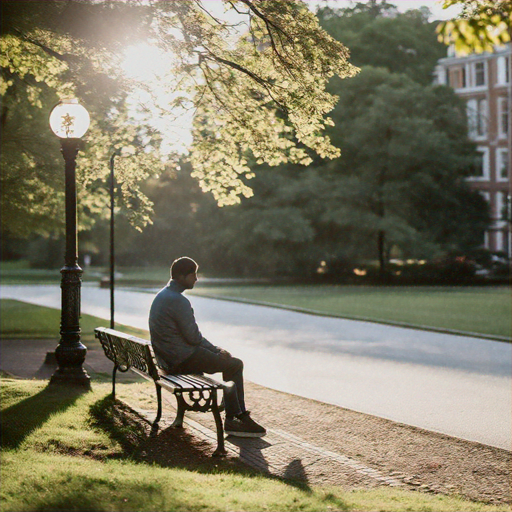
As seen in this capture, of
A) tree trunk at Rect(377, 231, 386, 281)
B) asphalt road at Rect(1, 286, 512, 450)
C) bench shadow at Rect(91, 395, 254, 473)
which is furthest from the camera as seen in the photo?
tree trunk at Rect(377, 231, 386, 281)

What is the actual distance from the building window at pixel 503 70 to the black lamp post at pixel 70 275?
6208 cm

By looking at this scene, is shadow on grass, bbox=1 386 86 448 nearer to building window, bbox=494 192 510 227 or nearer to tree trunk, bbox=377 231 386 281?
tree trunk, bbox=377 231 386 281

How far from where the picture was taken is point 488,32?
4.59m

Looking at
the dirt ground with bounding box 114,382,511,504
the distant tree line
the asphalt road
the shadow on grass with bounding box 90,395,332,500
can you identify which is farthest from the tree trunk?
the shadow on grass with bounding box 90,395,332,500

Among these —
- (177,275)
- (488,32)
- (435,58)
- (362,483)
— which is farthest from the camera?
(435,58)

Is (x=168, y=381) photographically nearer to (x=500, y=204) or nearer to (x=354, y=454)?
(x=354, y=454)

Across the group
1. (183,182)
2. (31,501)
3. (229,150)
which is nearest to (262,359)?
(229,150)

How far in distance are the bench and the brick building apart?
59.9 metres

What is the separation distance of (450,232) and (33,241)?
3141 cm

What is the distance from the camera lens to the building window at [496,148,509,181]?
68.1 meters

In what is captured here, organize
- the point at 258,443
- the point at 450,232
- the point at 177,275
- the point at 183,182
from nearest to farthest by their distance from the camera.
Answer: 1. the point at 258,443
2. the point at 177,275
3. the point at 450,232
4. the point at 183,182

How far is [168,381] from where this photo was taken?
7.37m

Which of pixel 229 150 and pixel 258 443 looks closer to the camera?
pixel 258 443

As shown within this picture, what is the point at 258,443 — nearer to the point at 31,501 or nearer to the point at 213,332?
the point at 31,501
